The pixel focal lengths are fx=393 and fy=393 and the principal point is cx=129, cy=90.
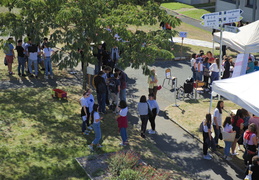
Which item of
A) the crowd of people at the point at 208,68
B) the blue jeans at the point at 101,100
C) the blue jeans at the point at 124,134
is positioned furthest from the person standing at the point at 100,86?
the crowd of people at the point at 208,68

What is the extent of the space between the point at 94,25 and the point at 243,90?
5.71m

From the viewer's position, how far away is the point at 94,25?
14055 millimetres

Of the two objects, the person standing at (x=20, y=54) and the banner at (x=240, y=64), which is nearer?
the banner at (x=240, y=64)

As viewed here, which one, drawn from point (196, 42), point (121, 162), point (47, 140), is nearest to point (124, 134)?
point (121, 162)

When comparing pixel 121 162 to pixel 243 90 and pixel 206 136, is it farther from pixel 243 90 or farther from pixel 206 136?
pixel 243 90

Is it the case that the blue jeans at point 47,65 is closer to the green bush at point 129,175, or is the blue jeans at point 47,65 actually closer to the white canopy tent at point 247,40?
the white canopy tent at point 247,40

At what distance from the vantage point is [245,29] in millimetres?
17516

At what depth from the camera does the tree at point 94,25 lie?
1338cm

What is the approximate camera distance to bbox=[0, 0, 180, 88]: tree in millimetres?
13383

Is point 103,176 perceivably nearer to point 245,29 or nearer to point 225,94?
point 225,94

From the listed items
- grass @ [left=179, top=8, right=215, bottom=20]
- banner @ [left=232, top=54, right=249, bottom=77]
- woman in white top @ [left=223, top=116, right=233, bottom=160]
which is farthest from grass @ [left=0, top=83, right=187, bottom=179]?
grass @ [left=179, top=8, right=215, bottom=20]

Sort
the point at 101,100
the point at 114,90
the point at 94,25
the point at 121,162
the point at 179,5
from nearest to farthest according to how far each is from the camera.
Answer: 1. the point at 121,162
2. the point at 94,25
3. the point at 101,100
4. the point at 114,90
5. the point at 179,5

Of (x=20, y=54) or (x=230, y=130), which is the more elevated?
(x=20, y=54)

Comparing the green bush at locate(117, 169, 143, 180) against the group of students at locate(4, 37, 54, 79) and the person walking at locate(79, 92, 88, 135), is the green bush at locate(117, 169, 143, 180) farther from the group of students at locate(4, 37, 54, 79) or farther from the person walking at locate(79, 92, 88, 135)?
the group of students at locate(4, 37, 54, 79)
